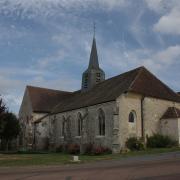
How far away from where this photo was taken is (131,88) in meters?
30.7

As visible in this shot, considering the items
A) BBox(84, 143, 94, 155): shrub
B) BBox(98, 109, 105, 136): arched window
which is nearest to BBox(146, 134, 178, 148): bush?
BBox(98, 109, 105, 136): arched window

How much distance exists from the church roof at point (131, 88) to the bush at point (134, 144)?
412 centimetres

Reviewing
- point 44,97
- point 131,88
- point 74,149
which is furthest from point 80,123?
point 44,97

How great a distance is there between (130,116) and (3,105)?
11859mm

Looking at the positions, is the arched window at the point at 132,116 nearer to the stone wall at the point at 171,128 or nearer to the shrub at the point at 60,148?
the stone wall at the point at 171,128

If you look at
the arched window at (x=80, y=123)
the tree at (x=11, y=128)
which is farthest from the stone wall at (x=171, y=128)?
the tree at (x=11, y=128)

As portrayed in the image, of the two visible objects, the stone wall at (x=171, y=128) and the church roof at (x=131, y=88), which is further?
the church roof at (x=131, y=88)

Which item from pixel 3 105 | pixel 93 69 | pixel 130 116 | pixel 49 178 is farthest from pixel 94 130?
pixel 49 178

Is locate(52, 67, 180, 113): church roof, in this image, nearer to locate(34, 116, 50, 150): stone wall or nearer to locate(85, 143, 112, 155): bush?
locate(85, 143, 112, 155): bush

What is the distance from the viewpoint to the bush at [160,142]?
2997 cm

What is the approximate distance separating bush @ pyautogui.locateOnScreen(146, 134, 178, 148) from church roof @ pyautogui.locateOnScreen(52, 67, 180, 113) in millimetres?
4191

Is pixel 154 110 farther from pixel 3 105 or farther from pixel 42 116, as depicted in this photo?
pixel 42 116

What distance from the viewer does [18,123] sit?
46438 mm

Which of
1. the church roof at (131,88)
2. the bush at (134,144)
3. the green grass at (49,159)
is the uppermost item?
the church roof at (131,88)
